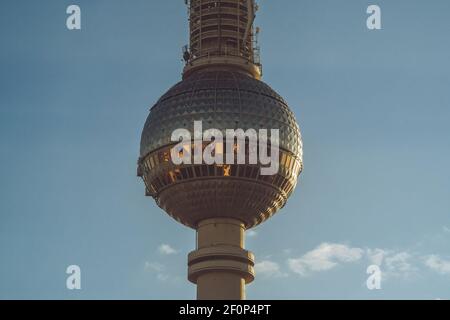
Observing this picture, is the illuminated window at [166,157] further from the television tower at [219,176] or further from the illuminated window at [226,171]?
the illuminated window at [226,171]

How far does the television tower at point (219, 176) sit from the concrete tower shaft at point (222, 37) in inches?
131

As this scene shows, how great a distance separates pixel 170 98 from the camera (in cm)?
12000

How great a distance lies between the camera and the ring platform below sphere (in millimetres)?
115625

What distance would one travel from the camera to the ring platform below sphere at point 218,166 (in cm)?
11562

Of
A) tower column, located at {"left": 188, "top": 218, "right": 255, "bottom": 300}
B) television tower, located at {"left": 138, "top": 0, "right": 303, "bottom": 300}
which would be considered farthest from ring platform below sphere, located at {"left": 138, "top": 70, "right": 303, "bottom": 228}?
tower column, located at {"left": 188, "top": 218, "right": 255, "bottom": 300}

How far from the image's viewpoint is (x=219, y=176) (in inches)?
4537

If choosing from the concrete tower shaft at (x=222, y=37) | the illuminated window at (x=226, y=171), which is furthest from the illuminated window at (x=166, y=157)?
the concrete tower shaft at (x=222, y=37)

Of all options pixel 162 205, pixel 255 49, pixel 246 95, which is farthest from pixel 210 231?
pixel 255 49

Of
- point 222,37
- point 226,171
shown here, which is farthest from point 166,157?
point 222,37

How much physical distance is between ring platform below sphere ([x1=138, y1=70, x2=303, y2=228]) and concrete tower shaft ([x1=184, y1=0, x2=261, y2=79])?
5.77 metres

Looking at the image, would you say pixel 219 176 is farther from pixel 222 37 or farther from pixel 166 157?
pixel 222 37

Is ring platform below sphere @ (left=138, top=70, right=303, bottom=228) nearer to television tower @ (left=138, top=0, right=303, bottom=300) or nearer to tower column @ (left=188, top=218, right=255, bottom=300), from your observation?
television tower @ (left=138, top=0, right=303, bottom=300)
